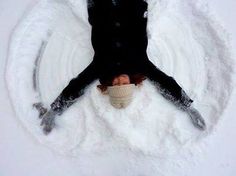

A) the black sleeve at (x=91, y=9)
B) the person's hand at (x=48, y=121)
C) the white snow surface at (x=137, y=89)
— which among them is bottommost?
the person's hand at (x=48, y=121)

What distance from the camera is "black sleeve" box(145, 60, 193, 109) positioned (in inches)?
52.1

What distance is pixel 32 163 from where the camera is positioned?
1363 millimetres

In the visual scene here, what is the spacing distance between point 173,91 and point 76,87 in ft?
1.08

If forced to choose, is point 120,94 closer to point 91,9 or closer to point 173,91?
point 173,91

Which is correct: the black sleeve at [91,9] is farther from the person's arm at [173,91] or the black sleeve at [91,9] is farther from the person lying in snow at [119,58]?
the person's arm at [173,91]

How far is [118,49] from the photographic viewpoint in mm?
1285

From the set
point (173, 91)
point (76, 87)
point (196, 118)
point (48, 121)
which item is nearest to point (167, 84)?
point (173, 91)

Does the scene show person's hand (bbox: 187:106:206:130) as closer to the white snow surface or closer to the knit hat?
the white snow surface

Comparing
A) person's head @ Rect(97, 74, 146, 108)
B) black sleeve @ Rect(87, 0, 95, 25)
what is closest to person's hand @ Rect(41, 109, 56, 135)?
person's head @ Rect(97, 74, 146, 108)

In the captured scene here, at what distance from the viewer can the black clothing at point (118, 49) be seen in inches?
50.6

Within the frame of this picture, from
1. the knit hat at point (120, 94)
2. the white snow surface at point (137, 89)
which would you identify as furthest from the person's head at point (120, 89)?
the white snow surface at point (137, 89)

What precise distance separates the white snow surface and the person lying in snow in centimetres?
6

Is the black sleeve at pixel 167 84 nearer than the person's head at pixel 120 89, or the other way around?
the person's head at pixel 120 89

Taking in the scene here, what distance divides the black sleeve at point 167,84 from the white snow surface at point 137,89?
59 millimetres
